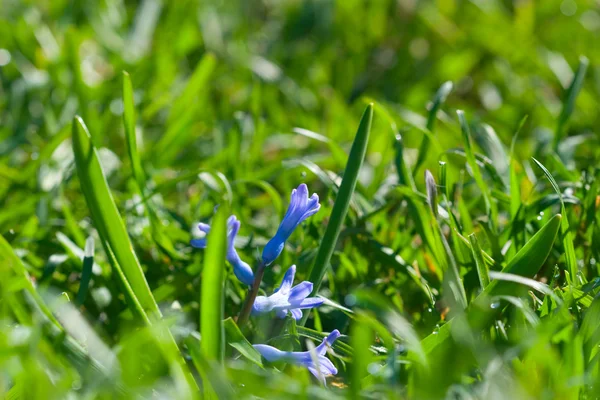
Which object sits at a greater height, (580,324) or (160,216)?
(580,324)

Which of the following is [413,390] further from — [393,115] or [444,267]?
[393,115]

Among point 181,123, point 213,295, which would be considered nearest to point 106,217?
point 213,295

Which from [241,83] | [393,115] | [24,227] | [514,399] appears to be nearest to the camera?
[514,399]

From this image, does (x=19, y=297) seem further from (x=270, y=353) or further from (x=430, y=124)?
(x=430, y=124)

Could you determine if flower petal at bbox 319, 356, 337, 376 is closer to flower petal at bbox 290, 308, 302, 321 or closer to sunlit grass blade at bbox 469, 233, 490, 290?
flower petal at bbox 290, 308, 302, 321

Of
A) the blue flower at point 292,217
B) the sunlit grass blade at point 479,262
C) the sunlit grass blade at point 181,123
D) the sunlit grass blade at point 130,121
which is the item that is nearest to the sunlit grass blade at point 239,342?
the blue flower at point 292,217

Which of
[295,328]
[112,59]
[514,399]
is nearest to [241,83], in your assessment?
[112,59]

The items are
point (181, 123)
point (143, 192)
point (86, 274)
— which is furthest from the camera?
point (181, 123)

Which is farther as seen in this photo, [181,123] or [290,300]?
[181,123]

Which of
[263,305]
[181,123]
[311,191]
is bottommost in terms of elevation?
[311,191]
